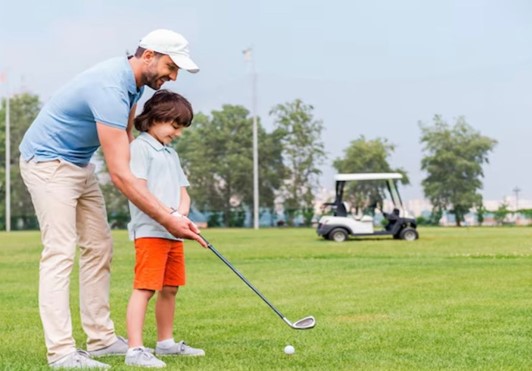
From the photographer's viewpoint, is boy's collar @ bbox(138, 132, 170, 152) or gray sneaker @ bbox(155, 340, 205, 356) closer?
boy's collar @ bbox(138, 132, 170, 152)

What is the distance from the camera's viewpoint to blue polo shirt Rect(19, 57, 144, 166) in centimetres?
403

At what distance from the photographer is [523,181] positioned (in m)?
48.0

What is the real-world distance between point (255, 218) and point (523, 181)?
1389 cm

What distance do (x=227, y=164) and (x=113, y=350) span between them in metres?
50.6

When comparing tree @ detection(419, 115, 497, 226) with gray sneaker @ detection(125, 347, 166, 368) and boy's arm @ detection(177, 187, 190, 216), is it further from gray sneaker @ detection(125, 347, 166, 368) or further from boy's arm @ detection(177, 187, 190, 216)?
gray sneaker @ detection(125, 347, 166, 368)

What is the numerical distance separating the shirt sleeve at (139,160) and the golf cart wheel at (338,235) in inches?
723

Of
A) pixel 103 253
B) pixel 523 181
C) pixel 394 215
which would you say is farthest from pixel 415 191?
pixel 103 253

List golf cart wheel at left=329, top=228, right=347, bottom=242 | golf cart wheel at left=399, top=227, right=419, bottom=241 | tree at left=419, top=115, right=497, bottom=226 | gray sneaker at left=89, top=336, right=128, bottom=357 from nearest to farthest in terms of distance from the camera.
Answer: gray sneaker at left=89, top=336, right=128, bottom=357
golf cart wheel at left=329, top=228, right=347, bottom=242
golf cart wheel at left=399, top=227, right=419, bottom=241
tree at left=419, top=115, right=497, bottom=226

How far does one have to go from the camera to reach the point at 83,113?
13.7 ft

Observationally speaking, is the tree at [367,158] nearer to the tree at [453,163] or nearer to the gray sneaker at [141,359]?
the tree at [453,163]

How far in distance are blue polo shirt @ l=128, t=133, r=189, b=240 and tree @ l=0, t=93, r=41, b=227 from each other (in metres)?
51.5

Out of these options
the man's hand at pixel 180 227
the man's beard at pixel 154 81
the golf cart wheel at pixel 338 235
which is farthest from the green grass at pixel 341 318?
the golf cart wheel at pixel 338 235

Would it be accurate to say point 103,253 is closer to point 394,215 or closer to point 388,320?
point 388,320

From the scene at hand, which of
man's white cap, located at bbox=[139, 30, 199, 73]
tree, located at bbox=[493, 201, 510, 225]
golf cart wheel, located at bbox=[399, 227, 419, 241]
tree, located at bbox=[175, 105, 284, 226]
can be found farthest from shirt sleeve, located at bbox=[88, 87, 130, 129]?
tree, located at bbox=[175, 105, 284, 226]
